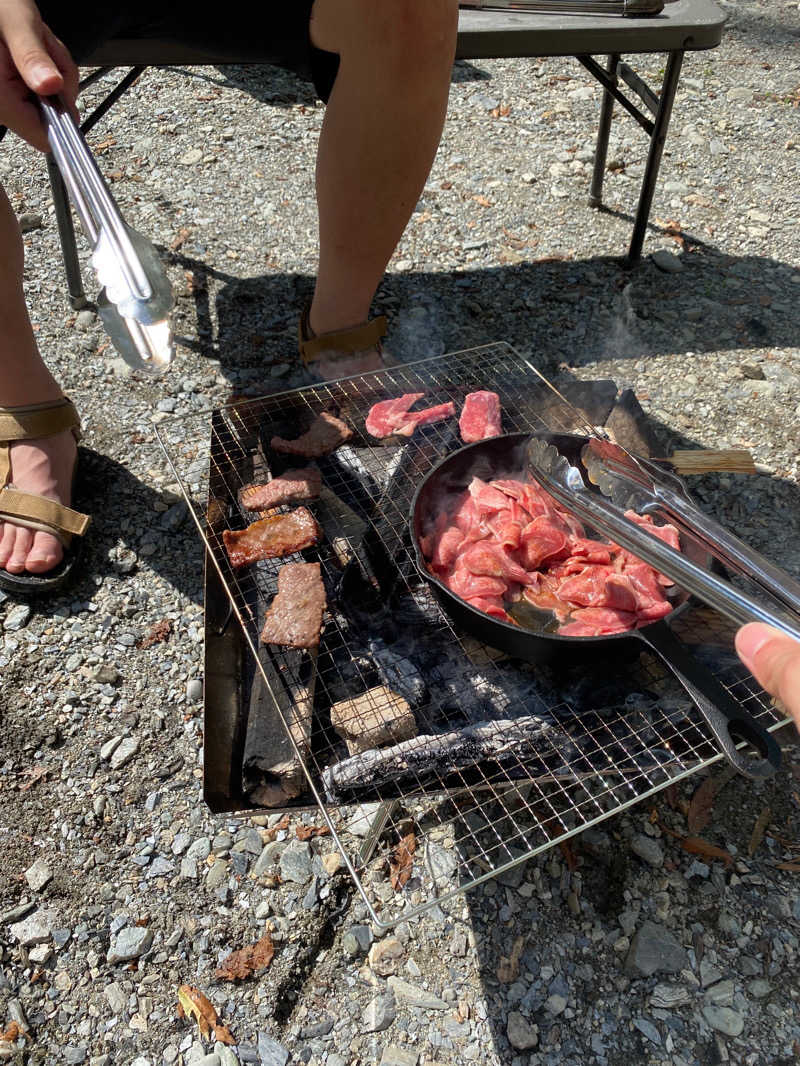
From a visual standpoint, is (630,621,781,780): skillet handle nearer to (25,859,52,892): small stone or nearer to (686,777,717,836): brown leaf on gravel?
(686,777,717,836): brown leaf on gravel

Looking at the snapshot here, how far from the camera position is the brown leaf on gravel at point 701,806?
2.16 m

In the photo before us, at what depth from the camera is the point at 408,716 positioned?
6.45ft

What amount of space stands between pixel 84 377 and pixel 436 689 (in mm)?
2179

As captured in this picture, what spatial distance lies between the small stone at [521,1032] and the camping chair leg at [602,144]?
3845 millimetres

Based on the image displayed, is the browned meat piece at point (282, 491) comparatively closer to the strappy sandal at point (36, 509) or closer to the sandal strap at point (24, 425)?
the strappy sandal at point (36, 509)

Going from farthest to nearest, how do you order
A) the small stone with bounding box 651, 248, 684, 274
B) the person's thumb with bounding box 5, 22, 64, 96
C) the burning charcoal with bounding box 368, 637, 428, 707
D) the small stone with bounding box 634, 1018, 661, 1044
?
the small stone with bounding box 651, 248, 684, 274 < the burning charcoal with bounding box 368, 637, 428, 707 < the person's thumb with bounding box 5, 22, 64, 96 < the small stone with bounding box 634, 1018, 661, 1044

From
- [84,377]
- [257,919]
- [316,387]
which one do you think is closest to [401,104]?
[316,387]

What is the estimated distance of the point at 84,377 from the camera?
11.1ft

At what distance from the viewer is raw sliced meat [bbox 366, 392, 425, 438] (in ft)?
8.56

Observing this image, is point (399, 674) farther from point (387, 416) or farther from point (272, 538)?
point (387, 416)

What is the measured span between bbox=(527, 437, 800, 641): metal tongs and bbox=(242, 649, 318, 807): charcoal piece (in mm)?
762

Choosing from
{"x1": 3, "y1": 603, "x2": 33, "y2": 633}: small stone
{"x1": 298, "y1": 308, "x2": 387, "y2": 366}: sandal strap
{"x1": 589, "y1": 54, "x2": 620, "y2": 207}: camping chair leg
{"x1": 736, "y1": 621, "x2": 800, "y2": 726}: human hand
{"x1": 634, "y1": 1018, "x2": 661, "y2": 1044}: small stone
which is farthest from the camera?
{"x1": 589, "y1": 54, "x2": 620, "y2": 207}: camping chair leg

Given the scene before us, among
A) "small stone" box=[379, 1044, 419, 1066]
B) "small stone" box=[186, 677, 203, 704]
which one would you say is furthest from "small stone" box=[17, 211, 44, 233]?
"small stone" box=[379, 1044, 419, 1066]

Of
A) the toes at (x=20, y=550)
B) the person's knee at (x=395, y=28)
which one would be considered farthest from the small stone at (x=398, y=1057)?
the person's knee at (x=395, y=28)
